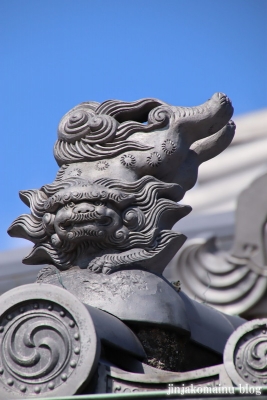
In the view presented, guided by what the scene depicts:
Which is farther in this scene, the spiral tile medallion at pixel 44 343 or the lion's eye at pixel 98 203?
the lion's eye at pixel 98 203

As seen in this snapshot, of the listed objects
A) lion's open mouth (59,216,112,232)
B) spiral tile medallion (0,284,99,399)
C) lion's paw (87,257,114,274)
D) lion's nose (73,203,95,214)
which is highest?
lion's nose (73,203,95,214)

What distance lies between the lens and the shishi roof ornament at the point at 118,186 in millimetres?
4664

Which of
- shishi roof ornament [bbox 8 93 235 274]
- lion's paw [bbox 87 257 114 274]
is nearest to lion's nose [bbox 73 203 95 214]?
shishi roof ornament [bbox 8 93 235 274]

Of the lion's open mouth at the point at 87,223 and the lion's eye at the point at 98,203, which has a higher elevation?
the lion's eye at the point at 98,203

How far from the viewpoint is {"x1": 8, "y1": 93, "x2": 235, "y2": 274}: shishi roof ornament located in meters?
4.66

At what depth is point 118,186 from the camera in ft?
15.6

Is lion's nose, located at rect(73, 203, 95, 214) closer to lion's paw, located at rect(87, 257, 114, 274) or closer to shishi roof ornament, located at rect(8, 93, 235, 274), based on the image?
shishi roof ornament, located at rect(8, 93, 235, 274)

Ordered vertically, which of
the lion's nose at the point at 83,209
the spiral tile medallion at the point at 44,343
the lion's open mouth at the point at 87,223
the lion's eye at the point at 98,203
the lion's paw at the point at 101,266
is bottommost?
→ the spiral tile medallion at the point at 44,343

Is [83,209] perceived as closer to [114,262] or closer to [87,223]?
[87,223]

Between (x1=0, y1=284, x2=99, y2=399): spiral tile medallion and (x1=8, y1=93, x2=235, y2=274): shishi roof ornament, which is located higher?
(x1=8, y1=93, x2=235, y2=274): shishi roof ornament

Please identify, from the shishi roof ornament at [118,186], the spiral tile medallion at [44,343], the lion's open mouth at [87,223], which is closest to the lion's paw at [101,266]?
the shishi roof ornament at [118,186]

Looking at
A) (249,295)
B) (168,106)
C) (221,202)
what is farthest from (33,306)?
(221,202)

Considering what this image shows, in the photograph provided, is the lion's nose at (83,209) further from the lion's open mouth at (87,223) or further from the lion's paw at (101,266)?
the lion's paw at (101,266)

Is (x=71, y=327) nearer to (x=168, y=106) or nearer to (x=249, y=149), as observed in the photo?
(x=168, y=106)
